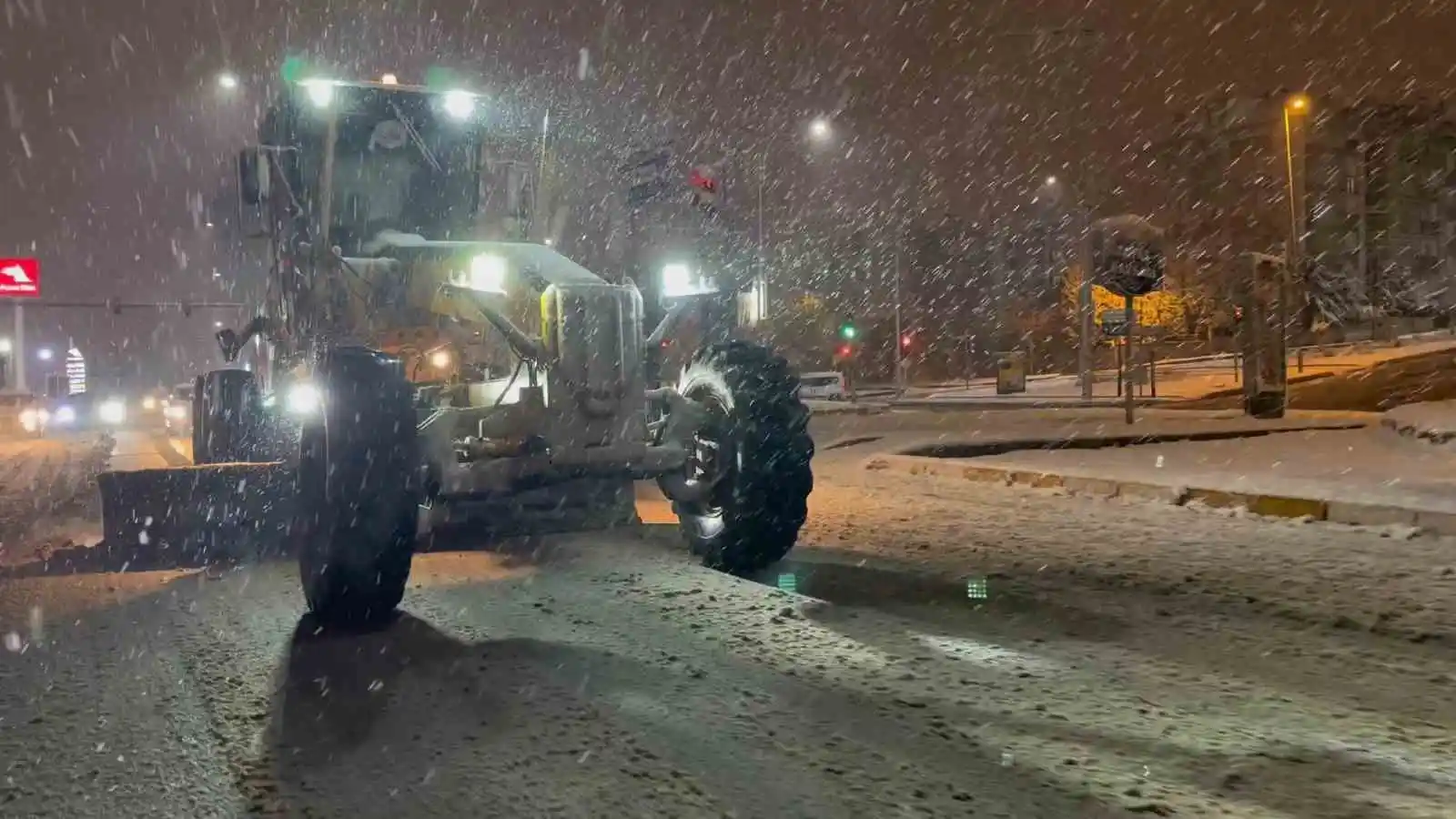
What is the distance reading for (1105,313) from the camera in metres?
23.8

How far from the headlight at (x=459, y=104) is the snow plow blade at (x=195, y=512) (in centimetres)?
329

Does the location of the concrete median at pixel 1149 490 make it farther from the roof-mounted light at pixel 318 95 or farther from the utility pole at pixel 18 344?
the utility pole at pixel 18 344

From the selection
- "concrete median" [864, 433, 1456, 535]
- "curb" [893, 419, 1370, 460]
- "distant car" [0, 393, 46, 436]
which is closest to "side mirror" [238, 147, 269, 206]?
"concrete median" [864, 433, 1456, 535]

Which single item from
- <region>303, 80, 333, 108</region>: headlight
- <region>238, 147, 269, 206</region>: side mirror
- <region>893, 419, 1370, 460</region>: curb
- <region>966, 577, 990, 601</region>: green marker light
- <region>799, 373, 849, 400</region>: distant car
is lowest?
<region>966, 577, 990, 601</region>: green marker light

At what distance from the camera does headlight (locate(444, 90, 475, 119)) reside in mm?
10602

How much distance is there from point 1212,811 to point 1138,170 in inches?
2626

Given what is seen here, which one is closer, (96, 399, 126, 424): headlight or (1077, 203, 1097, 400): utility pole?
(1077, 203, 1097, 400): utility pole

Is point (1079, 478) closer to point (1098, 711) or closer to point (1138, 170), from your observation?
point (1098, 711)

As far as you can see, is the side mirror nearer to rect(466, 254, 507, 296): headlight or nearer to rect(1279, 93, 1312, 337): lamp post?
rect(466, 254, 507, 296): headlight

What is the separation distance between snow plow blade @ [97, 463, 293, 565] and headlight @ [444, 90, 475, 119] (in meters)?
3.29

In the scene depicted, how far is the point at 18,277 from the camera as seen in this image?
221 ft

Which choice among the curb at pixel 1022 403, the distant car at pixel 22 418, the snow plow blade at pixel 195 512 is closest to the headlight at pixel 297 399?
the snow plow blade at pixel 195 512

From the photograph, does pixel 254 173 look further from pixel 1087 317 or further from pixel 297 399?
pixel 1087 317

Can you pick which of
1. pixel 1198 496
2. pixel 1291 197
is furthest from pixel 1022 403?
pixel 1198 496
